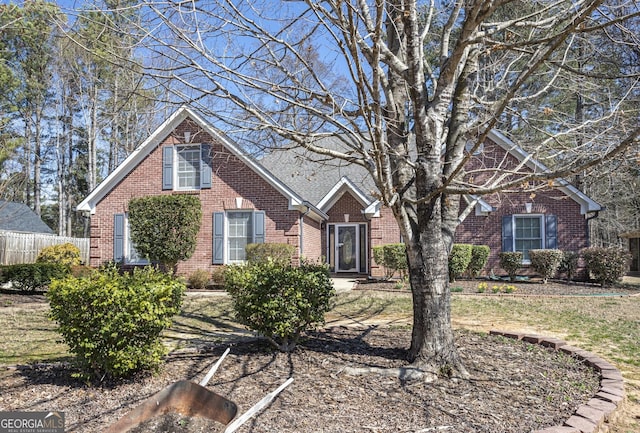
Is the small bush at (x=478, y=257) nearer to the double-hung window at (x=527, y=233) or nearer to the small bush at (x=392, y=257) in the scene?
the double-hung window at (x=527, y=233)

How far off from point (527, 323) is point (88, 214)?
47.5 ft

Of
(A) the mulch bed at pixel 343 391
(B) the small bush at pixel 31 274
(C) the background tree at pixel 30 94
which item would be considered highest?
(C) the background tree at pixel 30 94

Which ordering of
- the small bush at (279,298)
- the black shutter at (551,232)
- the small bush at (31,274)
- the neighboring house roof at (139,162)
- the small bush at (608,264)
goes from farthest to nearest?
the black shutter at (551,232) < the neighboring house roof at (139,162) < the small bush at (608,264) < the small bush at (31,274) < the small bush at (279,298)

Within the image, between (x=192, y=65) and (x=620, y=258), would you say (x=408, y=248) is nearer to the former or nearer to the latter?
(x=192, y=65)

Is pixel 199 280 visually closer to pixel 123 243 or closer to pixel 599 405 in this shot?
pixel 123 243

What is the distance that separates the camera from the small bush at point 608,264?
14.7 m

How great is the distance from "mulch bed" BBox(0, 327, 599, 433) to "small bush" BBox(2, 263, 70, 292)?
1004cm

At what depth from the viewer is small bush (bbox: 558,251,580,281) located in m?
16.0

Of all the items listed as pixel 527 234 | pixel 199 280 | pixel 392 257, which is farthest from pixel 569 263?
pixel 199 280

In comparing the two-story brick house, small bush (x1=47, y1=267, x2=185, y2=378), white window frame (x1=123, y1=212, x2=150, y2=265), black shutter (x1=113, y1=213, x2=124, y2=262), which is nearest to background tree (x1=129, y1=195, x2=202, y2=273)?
the two-story brick house

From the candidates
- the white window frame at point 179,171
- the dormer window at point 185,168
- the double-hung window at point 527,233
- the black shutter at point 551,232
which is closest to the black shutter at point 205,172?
the dormer window at point 185,168

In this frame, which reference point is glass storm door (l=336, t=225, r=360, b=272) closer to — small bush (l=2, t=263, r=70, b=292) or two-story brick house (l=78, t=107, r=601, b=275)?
two-story brick house (l=78, t=107, r=601, b=275)

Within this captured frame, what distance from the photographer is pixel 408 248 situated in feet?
17.2

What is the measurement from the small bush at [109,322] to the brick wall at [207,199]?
10.4 m
